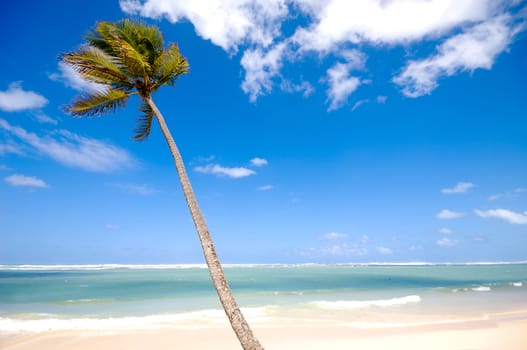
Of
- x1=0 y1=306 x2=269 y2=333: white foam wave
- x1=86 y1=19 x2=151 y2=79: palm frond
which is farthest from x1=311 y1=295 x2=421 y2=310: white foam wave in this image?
x1=86 y1=19 x2=151 y2=79: palm frond

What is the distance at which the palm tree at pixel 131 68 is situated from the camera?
7.09 m

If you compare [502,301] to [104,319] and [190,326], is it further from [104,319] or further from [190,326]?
[104,319]

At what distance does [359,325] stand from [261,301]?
33.4 feet

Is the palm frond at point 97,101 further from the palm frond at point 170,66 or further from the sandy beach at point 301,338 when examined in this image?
the sandy beach at point 301,338

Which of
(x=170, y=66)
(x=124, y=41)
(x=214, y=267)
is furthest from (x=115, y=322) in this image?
(x=124, y=41)

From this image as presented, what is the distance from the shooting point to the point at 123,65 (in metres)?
7.58

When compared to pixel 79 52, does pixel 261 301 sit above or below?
below

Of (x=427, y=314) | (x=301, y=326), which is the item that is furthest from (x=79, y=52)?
(x=427, y=314)

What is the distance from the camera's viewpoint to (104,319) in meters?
17.0

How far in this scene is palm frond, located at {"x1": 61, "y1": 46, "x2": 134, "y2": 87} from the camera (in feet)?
23.4

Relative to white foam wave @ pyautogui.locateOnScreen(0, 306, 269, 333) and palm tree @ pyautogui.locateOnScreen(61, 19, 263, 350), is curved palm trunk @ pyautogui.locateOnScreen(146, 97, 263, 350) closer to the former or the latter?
palm tree @ pyautogui.locateOnScreen(61, 19, 263, 350)

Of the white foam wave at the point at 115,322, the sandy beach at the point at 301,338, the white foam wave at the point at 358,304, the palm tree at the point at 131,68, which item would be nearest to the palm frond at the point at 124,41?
→ the palm tree at the point at 131,68

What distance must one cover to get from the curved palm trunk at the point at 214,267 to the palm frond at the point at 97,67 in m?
1.17

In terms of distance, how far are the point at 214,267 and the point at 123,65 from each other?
504 cm
